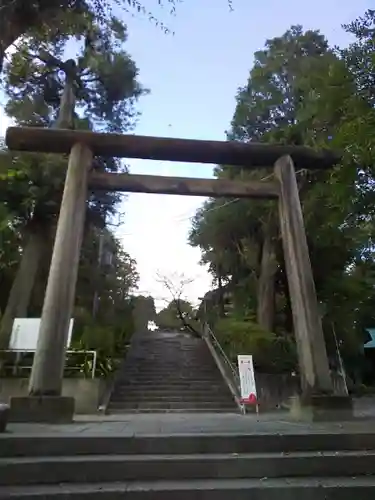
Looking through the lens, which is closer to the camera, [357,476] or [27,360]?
[357,476]

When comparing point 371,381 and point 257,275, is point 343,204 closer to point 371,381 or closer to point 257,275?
point 257,275

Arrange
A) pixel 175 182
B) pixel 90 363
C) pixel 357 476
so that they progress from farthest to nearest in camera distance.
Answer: pixel 90 363 < pixel 175 182 < pixel 357 476

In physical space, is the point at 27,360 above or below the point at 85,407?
above

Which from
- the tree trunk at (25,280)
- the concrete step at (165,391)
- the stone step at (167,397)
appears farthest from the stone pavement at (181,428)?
the tree trunk at (25,280)

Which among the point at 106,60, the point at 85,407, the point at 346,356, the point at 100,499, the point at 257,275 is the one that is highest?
the point at 106,60

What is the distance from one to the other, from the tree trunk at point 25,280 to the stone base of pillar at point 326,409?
9.57 m

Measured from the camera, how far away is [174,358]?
14383 mm

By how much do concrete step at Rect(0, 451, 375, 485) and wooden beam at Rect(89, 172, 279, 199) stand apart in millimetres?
4767

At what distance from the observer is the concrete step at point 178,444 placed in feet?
12.0

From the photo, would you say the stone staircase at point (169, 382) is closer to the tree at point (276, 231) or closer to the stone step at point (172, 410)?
the stone step at point (172, 410)

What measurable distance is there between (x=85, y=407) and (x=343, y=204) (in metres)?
7.21

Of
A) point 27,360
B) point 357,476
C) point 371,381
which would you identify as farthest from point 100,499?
point 371,381

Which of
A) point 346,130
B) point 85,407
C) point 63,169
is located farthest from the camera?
point 63,169

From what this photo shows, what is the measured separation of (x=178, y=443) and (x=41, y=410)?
2481mm
